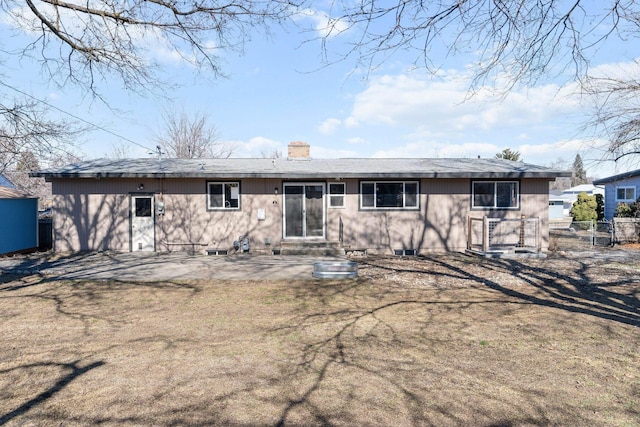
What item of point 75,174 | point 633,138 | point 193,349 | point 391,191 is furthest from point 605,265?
point 75,174

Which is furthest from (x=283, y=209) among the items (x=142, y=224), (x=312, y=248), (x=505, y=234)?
(x=505, y=234)

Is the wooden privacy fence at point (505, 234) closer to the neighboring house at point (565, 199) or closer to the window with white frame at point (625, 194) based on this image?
the window with white frame at point (625, 194)

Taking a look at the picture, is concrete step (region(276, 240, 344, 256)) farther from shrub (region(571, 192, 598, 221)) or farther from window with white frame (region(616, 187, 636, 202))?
shrub (region(571, 192, 598, 221))

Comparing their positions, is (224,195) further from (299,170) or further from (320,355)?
(320,355)

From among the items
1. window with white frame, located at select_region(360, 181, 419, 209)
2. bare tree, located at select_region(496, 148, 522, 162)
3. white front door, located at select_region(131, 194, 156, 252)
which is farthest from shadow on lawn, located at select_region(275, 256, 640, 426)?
bare tree, located at select_region(496, 148, 522, 162)

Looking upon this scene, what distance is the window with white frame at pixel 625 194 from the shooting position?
21031 millimetres

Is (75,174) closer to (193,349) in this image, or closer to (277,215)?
(277,215)

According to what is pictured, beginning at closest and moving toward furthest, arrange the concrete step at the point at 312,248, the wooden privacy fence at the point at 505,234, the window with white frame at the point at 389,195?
the concrete step at the point at 312,248 → the wooden privacy fence at the point at 505,234 → the window with white frame at the point at 389,195

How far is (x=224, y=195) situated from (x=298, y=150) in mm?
4005

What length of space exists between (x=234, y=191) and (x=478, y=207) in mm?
8014

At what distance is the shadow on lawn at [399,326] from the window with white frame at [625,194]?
15.7 metres

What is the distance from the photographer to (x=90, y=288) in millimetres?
7305

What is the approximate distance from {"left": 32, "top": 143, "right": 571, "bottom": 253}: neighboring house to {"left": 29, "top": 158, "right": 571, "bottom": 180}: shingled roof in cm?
24

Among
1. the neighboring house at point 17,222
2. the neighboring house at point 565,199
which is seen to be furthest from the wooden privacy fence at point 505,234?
the neighboring house at point 565,199
